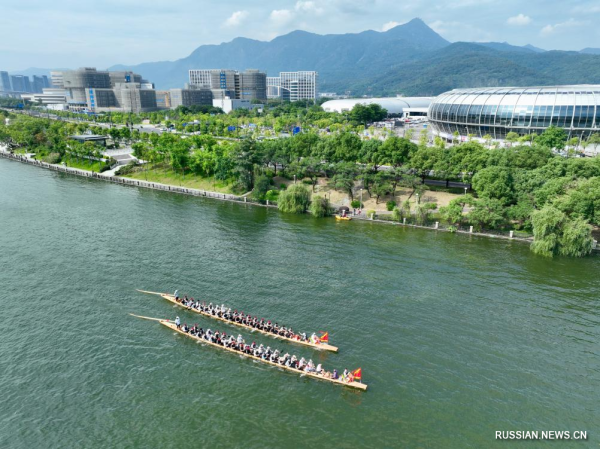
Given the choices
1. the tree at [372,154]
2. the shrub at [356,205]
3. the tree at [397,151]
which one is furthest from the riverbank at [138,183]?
the tree at [397,151]

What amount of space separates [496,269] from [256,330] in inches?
1497

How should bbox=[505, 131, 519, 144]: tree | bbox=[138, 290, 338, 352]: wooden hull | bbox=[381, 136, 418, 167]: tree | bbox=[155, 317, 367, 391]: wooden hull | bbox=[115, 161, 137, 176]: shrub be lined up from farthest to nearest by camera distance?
bbox=[115, 161, 137, 176]: shrub
bbox=[505, 131, 519, 144]: tree
bbox=[381, 136, 418, 167]: tree
bbox=[138, 290, 338, 352]: wooden hull
bbox=[155, 317, 367, 391]: wooden hull

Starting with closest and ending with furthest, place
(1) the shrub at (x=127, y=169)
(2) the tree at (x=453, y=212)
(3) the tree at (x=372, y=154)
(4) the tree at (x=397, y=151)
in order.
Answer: (2) the tree at (x=453, y=212)
(4) the tree at (x=397, y=151)
(3) the tree at (x=372, y=154)
(1) the shrub at (x=127, y=169)

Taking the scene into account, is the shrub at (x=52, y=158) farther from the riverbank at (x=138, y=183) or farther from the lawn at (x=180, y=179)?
the lawn at (x=180, y=179)

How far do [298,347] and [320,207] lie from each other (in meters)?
43.7

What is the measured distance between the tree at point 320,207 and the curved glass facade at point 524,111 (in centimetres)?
7662

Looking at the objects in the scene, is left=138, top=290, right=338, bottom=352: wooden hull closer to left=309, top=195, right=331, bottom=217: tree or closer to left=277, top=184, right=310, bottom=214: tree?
left=309, top=195, right=331, bottom=217: tree

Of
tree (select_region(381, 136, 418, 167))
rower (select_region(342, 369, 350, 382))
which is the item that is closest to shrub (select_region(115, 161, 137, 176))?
tree (select_region(381, 136, 418, 167))

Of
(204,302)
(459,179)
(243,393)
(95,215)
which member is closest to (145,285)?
(204,302)

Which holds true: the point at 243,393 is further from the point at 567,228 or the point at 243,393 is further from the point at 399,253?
the point at 567,228

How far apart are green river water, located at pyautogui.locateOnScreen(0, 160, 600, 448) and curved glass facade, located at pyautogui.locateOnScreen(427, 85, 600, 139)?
232 ft

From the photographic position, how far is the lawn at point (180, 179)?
4149 inches

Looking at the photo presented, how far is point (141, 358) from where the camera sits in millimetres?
40938

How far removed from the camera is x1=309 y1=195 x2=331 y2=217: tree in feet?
274
